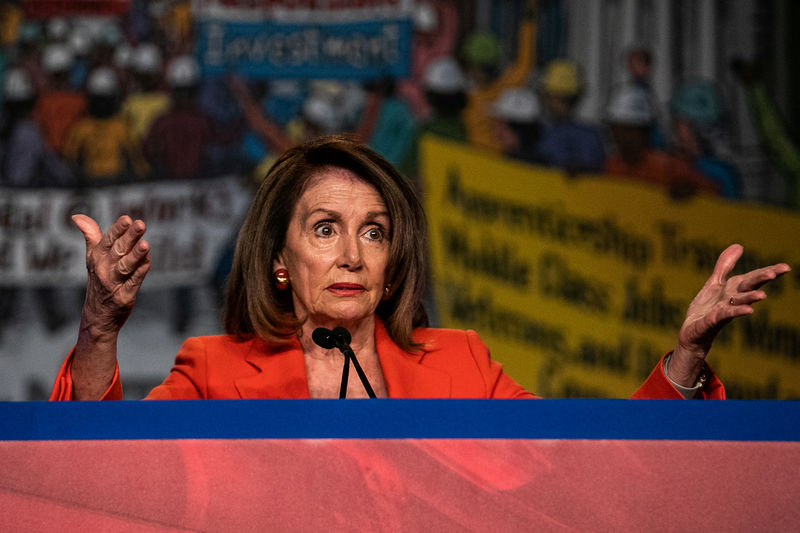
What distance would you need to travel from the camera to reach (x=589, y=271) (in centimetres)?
359

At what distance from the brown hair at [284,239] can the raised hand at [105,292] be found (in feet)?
1.18

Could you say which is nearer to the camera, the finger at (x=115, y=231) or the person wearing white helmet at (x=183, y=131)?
the finger at (x=115, y=231)

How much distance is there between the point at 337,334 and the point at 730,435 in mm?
664

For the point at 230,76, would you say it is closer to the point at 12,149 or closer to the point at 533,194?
the point at 12,149

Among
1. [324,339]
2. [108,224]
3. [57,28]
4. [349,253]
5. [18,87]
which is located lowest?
[108,224]

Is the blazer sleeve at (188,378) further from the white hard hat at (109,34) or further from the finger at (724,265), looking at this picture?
the white hard hat at (109,34)

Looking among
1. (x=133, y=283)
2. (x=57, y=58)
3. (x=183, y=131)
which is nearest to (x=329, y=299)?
(x=133, y=283)

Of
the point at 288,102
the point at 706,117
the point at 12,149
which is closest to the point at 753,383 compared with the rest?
the point at 706,117

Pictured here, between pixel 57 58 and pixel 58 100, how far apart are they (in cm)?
17

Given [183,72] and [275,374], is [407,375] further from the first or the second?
[183,72]

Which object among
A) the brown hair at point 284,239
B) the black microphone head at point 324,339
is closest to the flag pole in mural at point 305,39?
the brown hair at point 284,239

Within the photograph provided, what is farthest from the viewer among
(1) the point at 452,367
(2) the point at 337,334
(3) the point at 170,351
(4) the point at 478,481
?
(3) the point at 170,351

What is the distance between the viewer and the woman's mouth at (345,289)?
1.61 metres

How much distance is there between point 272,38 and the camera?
11.8 feet
